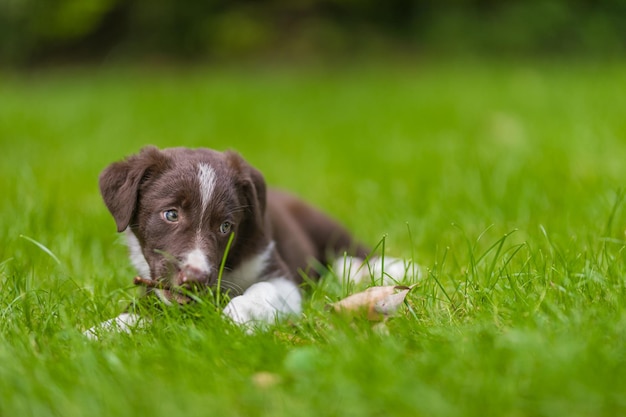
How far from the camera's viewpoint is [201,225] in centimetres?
324

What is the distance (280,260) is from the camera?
392 centimetres

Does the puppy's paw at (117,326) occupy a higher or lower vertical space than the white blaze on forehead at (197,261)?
lower

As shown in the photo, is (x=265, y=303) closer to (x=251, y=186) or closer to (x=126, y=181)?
(x=251, y=186)

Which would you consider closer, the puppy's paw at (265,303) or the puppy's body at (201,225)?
the puppy's paw at (265,303)

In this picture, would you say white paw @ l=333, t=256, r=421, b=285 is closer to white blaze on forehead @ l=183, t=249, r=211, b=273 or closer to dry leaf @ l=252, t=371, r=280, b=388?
Result: white blaze on forehead @ l=183, t=249, r=211, b=273

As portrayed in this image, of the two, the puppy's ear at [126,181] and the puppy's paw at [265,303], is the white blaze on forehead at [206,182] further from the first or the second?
the puppy's paw at [265,303]

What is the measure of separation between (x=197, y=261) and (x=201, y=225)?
0.81 ft

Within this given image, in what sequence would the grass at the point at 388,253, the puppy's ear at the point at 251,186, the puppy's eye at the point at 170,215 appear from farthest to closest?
the puppy's ear at the point at 251,186 < the puppy's eye at the point at 170,215 < the grass at the point at 388,253

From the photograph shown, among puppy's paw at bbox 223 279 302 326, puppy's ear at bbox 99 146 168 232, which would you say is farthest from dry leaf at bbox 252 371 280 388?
puppy's ear at bbox 99 146 168 232

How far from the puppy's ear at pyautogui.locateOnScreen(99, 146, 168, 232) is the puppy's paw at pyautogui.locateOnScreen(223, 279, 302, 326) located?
63cm

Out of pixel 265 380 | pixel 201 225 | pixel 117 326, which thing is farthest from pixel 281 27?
pixel 265 380

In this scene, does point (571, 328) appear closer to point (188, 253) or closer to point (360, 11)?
point (188, 253)

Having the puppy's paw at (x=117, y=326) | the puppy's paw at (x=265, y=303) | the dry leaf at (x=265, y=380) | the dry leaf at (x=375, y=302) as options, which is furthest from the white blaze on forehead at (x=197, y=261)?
the dry leaf at (x=265, y=380)

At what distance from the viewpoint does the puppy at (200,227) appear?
3076 millimetres
